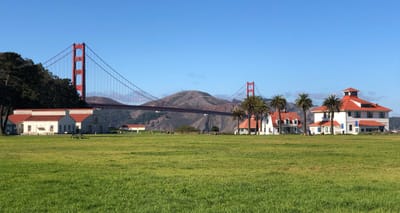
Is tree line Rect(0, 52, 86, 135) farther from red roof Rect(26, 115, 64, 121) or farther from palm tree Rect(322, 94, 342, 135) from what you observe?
palm tree Rect(322, 94, 342, 135)

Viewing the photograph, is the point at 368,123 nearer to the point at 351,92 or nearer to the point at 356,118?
the point at 356,118

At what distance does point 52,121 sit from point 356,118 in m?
69.7

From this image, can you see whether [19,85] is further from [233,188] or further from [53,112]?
[233,188]

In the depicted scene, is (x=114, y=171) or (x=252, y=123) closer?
(x=114, y=171)

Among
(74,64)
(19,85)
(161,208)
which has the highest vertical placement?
(74,64)

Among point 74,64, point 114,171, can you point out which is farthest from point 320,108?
point 114,171

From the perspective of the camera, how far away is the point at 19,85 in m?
88.8

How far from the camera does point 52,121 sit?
110125mm

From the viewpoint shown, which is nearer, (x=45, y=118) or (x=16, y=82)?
(x=16, y=82)

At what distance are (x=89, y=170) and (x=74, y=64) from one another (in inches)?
4477

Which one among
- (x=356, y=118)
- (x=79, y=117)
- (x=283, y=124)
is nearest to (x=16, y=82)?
(x=79, y=117)

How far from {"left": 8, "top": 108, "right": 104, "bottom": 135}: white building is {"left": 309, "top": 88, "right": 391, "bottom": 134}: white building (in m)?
54.8

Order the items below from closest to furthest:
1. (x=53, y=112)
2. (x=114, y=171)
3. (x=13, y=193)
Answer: (x=13, y=193) → (x=114, y=171) → (x=53, y=112)

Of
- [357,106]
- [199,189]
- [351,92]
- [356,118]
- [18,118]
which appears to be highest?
[351,92]
